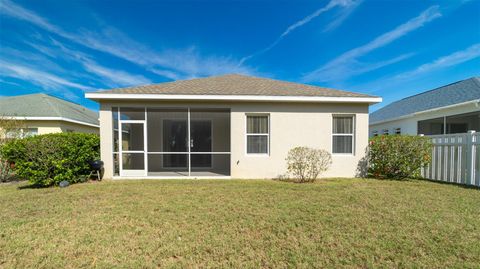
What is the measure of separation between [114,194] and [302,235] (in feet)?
16.5

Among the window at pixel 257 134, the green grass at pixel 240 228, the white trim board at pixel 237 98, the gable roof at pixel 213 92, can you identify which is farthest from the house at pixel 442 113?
the window at pixel 257 134

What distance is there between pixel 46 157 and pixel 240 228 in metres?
6.91

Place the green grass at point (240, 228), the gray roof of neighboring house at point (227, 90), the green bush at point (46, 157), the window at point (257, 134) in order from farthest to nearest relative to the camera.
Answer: the window at point (257, 134), the gray roof of neighboring house at point (227, 90), the green bush at point (46, 157), the green grass at point (240, 228)

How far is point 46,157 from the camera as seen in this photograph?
6.30 m

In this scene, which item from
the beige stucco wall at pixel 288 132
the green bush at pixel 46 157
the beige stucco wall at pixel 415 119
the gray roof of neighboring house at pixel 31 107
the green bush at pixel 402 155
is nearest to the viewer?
the green bush at pixel 46 157

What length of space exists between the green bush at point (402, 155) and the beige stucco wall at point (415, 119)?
5.45 m

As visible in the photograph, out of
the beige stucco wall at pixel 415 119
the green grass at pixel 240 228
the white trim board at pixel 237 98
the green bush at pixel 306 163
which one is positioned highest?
the white trim board at pixel 237 98

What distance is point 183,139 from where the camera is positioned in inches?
417

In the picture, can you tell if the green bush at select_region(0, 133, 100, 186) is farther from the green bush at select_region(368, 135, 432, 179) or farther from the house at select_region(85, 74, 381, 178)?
the green bush at select_region(368, 135, 432, 179)

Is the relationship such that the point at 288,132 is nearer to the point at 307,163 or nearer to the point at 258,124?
the point at 258,124

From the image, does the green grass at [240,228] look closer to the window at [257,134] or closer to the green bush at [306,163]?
the green bush at [306,163]

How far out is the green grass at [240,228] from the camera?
2.59 m

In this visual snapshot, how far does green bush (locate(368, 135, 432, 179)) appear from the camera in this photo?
7.35 meters

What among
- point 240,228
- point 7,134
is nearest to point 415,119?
point 240,228
